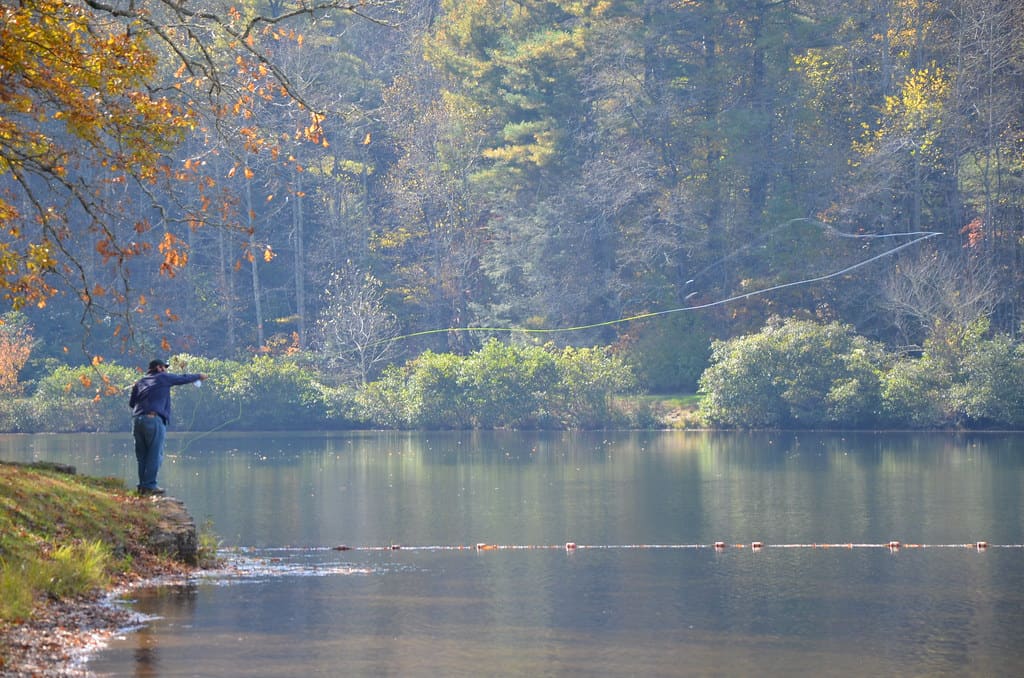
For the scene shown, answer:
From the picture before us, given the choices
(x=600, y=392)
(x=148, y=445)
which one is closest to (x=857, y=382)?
(x=600, y=392)

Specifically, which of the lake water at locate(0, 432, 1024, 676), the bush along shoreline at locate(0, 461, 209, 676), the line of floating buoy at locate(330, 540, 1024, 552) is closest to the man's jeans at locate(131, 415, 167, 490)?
the bush along shoreline at locate(0, 461, 209, 676)

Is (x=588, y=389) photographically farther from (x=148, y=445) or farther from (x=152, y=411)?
(x=152, y=411)

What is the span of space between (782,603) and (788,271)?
46.3 meters

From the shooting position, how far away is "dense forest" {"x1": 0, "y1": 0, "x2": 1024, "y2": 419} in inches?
2279

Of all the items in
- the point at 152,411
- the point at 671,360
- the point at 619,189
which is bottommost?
the point at 152,411

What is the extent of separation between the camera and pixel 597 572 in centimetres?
1730

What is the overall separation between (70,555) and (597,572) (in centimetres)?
590

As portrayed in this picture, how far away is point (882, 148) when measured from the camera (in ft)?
190

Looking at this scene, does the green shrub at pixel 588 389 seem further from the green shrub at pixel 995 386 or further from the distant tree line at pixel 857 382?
the green shrub at pixel 995 386

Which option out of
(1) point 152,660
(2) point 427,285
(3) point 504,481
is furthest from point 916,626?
(2) point 427,285

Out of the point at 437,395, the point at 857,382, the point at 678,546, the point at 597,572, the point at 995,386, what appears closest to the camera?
the point at 597,572

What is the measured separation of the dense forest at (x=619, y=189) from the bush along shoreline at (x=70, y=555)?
38.4 m

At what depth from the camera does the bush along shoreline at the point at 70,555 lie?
11898 millimetres

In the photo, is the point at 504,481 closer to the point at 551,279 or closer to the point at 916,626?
the point at 916,626
